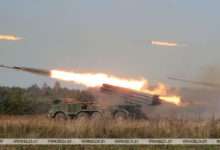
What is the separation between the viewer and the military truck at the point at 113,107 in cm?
2270

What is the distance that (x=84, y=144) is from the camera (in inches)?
468

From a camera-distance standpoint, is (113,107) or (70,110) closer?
(70,110)

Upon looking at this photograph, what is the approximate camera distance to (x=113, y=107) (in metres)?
23.0

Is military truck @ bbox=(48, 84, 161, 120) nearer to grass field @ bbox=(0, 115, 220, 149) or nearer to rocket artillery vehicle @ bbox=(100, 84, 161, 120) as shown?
rocket artillery vehicle @ bbox=(100, 84, 161, 120)

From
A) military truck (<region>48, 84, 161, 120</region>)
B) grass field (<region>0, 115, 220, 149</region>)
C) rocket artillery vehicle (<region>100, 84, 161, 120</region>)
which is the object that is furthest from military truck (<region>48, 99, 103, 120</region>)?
grass field (<region>0, 115, 220, 149</region>)

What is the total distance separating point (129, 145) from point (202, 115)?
14370 mm

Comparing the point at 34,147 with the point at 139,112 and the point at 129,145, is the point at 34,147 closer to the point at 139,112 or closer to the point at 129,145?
the point at 129,145

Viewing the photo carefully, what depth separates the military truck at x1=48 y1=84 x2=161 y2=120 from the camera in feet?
74.5

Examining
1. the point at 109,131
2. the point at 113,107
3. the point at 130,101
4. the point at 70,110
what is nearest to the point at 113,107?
the point at 113,107

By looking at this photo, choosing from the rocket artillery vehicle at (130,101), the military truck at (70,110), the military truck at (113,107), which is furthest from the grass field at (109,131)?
the rocket artillery vehicle at (130,101)

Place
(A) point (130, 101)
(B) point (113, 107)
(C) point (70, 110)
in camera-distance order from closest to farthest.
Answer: (C) point (70, 110), (B) point (113, 107), (A) point (130, 101)

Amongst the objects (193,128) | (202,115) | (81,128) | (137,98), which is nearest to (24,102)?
(137,98)

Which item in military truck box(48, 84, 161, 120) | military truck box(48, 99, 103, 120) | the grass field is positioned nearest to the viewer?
the grass field

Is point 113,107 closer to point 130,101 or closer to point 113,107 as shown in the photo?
point 113,107
